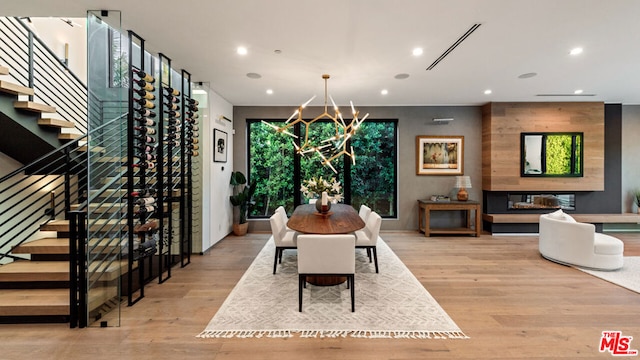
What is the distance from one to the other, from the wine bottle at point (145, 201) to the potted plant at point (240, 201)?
103 inches

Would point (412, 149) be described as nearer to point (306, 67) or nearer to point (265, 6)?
point (306, 67)

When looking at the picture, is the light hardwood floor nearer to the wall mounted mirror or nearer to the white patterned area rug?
the white patterned area rug

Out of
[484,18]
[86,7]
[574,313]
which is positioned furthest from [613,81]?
[86,7]

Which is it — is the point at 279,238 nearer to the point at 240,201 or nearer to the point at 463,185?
the point at 240,201

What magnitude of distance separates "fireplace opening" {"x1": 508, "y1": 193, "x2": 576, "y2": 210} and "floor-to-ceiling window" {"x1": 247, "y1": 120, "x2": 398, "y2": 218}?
2.58 m

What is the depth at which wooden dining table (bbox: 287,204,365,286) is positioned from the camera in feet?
9.76

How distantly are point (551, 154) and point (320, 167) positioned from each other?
4.93 m

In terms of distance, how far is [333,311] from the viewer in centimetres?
264

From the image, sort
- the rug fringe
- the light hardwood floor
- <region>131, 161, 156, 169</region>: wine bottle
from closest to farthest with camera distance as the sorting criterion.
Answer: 1. the light hardwood floor
2. the rug fringe
3. <region>131, 161, 156, 169</region>: wine bottle

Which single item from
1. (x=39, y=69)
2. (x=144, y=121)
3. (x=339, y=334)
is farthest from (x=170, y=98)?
(x=339, y=334)

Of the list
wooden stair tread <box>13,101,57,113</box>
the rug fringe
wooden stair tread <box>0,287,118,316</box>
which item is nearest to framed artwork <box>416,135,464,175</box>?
the rug fringe

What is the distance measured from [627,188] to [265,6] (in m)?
8.26

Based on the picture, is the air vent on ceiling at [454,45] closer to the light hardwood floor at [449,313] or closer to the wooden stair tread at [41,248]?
the light hardwood floor at [449,313]

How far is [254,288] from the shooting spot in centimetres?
317
